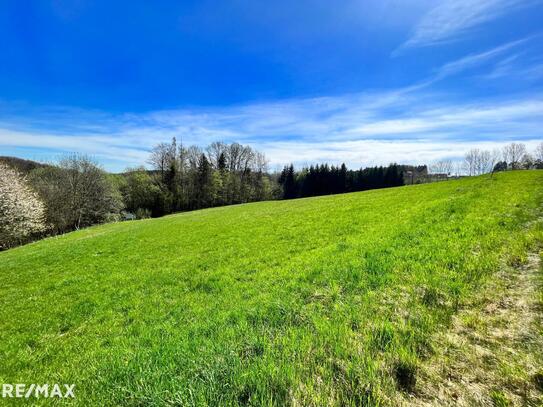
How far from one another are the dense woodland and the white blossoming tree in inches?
3.4

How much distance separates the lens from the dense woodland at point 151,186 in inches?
1417

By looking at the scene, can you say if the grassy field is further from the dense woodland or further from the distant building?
the distant building

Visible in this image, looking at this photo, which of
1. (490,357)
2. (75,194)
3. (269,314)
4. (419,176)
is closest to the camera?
(490,357)

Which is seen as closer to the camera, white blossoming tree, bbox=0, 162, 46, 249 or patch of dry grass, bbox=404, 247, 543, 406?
patch of dry grass, bbox=404, 247, 543, 406

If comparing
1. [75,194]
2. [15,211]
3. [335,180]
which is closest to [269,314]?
[15,211]

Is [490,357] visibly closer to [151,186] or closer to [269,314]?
[269,314]

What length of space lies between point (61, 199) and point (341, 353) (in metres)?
56.7

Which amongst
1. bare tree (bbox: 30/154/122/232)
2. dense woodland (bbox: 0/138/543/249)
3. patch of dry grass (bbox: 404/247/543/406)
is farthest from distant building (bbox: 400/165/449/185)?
patch of dry grass (bbox: 404/247/543/406)

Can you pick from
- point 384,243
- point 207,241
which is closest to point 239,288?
point 384,243

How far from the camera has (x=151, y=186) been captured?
197ft

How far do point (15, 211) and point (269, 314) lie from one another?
4355 cm

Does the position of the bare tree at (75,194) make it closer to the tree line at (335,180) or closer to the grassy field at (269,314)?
the grassy field at (269,314)

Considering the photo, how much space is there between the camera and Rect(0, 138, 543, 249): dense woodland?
A: 118 ft

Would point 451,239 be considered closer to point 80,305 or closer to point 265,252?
point 265,252
